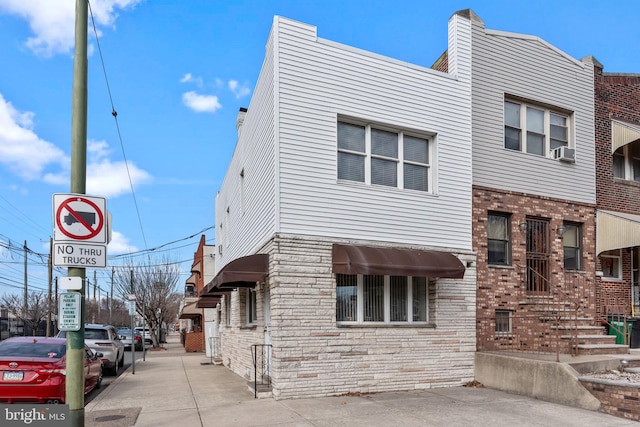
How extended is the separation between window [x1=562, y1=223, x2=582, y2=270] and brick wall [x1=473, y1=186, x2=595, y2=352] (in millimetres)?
122

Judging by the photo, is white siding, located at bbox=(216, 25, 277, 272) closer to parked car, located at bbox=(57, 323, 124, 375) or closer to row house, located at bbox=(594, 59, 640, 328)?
parked car, located at bbox=(57, 323, 124, 375)

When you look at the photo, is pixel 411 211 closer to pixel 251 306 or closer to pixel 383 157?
pixel 383 157

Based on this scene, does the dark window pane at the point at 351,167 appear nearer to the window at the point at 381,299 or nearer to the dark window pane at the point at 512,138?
the window at the point at 381,299

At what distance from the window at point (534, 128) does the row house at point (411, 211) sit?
0.14 feet

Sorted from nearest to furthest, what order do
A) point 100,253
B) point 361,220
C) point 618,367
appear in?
1. point 100,253
2. point 618,367
3. point 361,220

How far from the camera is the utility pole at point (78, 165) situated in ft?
18.8

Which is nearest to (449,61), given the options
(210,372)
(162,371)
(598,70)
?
(598,70)

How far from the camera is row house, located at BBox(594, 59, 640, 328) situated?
13.9 m

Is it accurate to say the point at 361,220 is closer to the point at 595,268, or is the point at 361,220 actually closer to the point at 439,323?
the point at 439,323

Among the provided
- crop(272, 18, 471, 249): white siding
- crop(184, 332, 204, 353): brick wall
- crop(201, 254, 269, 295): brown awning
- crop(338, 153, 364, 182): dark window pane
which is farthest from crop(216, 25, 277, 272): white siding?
crop(184, 332, 204, 353): brick wall

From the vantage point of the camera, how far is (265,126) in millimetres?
11281

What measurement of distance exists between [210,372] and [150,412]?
22.7 feet

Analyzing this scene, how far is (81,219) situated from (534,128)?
11667 millimetres

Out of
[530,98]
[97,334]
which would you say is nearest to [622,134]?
[530,98]
